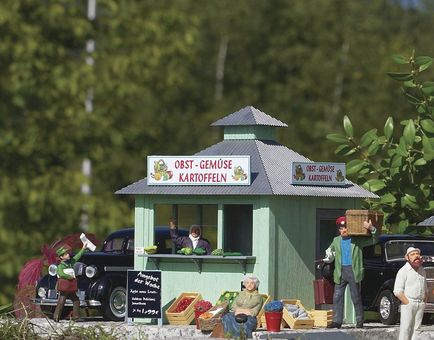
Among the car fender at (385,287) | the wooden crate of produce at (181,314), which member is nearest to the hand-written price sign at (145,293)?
the wooden crate of produce at (181,314)

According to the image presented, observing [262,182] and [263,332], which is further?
[262,182]

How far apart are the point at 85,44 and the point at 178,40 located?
268 cm

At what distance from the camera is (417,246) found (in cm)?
2764

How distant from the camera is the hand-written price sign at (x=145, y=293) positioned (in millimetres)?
26391

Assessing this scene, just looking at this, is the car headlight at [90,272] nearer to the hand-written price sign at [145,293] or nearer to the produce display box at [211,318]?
the hand-written price sign at [145,293]

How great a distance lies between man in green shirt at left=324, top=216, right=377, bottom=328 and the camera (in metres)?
26.2

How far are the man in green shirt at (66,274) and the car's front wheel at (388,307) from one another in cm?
506

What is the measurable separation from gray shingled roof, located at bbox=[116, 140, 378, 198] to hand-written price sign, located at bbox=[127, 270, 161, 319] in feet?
4.84

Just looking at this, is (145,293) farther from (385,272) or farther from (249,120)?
(385,272)

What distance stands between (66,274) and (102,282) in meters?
1.09

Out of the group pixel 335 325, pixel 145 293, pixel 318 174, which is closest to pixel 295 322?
pixel 335 325

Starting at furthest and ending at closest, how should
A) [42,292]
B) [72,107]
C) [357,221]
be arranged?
[72,107]
[42,292]
[357,221]

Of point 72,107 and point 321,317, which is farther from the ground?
point 72,107

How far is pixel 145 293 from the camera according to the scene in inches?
1040
